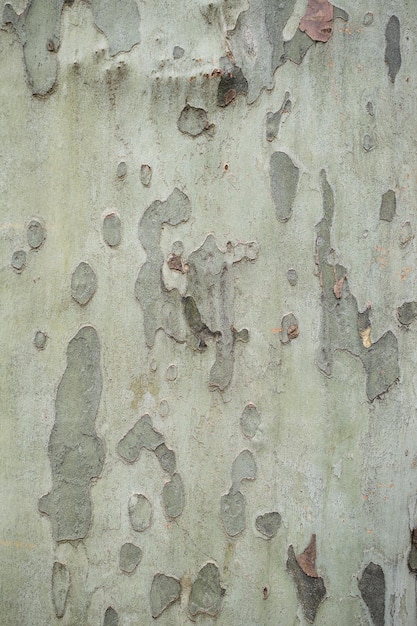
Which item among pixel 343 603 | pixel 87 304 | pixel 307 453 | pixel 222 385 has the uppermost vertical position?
pixel 87 304

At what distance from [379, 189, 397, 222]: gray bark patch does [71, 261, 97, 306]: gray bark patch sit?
1.65 ft

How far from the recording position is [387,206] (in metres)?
1.41

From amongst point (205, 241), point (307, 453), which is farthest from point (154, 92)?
point (307, 453)

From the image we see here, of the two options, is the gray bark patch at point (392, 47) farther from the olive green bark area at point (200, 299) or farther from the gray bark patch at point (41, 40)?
the gray bark patch at point (41, 40)

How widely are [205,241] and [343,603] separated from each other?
651 mm

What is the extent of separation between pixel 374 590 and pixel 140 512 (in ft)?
1.37

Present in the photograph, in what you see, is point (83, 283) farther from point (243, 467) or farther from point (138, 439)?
point (243, 467)

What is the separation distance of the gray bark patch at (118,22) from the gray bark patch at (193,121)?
152 millimetres

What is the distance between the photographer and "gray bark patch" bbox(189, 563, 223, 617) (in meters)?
1.40

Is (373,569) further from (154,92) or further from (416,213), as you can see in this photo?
(154,92)

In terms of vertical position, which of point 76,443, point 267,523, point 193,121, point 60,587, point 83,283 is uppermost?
point 193,121

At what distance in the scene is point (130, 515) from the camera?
1.42 m

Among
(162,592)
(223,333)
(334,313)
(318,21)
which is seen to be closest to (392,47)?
(318,21)

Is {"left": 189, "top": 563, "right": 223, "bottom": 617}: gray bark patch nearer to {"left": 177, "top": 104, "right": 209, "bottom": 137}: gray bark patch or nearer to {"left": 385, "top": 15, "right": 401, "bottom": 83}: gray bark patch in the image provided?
{"left": 177, "top": 104, "right": 209, "bottom": 137}: gray bark patch
